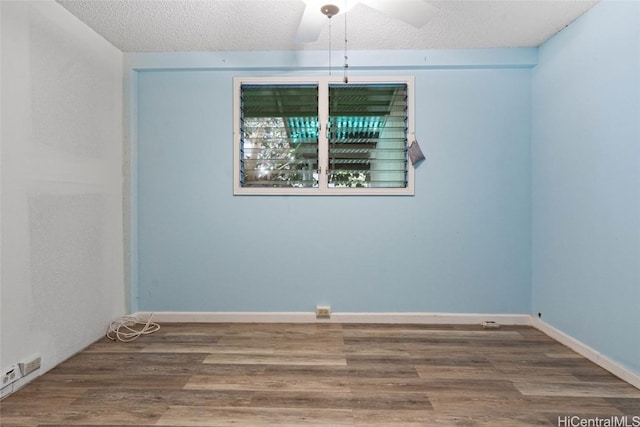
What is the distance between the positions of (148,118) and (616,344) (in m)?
3.78

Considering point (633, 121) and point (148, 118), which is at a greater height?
point (148, 118)

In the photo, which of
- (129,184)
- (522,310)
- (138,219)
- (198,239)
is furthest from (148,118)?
(522,310)

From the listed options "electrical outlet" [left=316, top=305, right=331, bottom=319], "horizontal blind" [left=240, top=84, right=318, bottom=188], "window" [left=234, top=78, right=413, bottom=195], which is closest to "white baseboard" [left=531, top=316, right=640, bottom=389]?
"window" [left=234, top=78, right=413, bottom=195]

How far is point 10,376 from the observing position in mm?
1629

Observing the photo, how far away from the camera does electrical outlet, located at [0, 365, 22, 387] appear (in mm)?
1593

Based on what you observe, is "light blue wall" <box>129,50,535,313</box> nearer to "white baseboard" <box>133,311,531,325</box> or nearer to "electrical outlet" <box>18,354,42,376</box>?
"white baseboard" <box>133,311,531,325</box>

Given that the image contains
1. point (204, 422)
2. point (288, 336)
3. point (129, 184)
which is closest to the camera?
point (204, 422)

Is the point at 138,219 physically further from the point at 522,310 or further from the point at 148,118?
the point at 522,310

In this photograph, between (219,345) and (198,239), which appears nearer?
(219,345)

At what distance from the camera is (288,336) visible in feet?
7.74

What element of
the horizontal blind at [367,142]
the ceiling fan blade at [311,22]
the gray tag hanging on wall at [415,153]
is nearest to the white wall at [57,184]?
the ceiling fan blade at [311,22]

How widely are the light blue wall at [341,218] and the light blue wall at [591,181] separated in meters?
0.19

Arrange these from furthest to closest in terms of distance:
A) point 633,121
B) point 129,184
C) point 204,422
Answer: point 129,184, point 633,121, point 204,422

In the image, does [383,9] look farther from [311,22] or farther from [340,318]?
[340,318]
